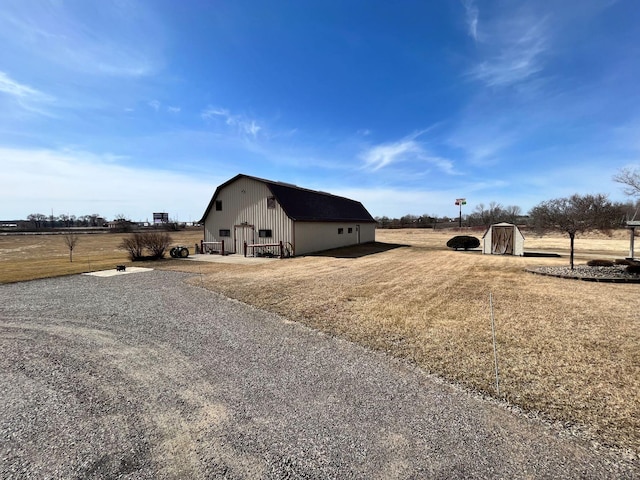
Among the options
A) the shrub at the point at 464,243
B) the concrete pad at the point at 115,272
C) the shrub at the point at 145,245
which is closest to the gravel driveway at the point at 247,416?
the concrete pad at the point at 115,272

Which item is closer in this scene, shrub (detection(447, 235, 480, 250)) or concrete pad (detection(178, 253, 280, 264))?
concrete pad (detection(178, 253, 280, 264))

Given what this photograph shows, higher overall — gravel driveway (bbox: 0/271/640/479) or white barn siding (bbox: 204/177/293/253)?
white barn siding (bbox: 204/177/293/253)

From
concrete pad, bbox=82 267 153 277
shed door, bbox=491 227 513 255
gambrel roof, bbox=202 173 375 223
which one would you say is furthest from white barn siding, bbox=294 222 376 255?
shed door, bbox=491 227 513 255

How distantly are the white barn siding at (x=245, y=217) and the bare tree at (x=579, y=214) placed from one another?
1411cm

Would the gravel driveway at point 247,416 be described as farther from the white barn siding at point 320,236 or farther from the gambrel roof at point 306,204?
the gambrel roof at point 306,204

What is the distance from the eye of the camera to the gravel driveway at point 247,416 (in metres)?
2.77

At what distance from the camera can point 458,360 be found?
502 cm

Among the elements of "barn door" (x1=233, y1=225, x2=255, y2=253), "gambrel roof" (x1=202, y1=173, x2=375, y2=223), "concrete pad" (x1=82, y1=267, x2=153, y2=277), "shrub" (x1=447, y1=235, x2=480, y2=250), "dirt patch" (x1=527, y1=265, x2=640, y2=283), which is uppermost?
"gambrel roof" (x1=202, y1=173, x2=375, y2=223)

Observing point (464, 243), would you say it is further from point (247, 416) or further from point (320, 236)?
point (247, 416)

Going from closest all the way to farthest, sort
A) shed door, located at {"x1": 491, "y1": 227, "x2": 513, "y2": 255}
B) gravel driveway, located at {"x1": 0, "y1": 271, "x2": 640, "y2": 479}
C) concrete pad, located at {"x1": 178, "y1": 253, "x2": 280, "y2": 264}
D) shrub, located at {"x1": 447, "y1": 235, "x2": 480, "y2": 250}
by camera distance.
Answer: gravel driveway, located at {"x1": 0, "y1": 271, "x2": 640, "y2": 479}, concrete pad, located at {"x1": 178, "y1": 253, "x2": 280, "y2": 264}, shed door, located at {"x1": 491, "y1": 227, "x2": 513, "y2": 255}, shrub, located at {"x1": 447, "y1": 235, "x2": 480, "y2": 250}

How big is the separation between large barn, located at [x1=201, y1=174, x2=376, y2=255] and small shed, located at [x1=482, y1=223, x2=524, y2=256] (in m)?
11.6

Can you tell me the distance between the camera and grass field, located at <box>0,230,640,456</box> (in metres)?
3.87

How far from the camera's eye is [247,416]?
3520 millimetres

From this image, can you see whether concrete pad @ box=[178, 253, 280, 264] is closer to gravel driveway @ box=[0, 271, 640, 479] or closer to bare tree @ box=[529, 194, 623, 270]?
gravel driveway @ box=[0, 271, 640, 479]
